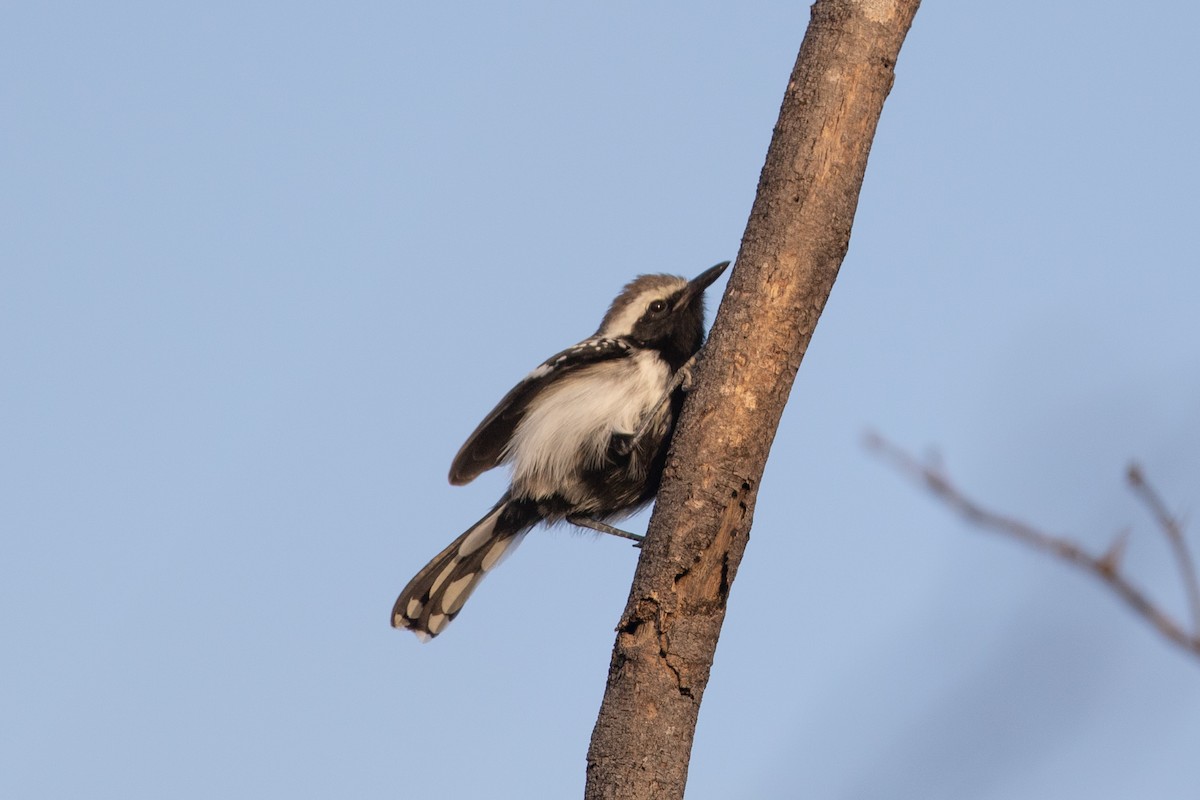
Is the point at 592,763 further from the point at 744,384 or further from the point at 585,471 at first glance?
the point at 585,471

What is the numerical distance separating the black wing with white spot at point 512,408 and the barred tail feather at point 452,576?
371mm

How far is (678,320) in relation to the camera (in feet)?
21.1

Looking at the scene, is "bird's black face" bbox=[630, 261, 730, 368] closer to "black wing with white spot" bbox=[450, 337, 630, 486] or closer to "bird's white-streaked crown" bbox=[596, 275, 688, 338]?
"bird's white-streaked crown" bbox=[596, 275, 688, 338]

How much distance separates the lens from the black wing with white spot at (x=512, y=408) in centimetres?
610

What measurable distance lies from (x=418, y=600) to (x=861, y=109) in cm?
354

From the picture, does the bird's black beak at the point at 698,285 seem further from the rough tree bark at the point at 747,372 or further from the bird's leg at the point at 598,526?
the rough tree bark at the point at 747,372

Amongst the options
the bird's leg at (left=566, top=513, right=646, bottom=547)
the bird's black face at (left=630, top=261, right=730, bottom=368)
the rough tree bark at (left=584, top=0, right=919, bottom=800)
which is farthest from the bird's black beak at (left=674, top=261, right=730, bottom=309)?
the rough tree bark at (left=584, top=0, right=919, bottom=800)

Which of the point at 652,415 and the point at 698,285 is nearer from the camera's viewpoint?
the point at 652,415

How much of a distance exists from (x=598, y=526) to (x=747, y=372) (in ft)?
7.08

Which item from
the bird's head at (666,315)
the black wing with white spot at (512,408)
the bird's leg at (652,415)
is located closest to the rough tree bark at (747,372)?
the bird's leg at (652,415)

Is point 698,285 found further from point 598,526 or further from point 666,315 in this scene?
point 598,526

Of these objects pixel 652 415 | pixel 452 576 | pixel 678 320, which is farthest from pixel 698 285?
pixel 452 576

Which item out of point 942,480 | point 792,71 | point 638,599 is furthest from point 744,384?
point 942,480

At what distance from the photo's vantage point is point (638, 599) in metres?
3.81
